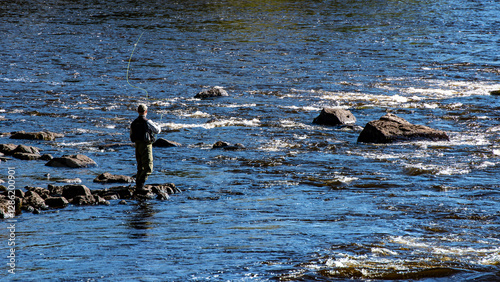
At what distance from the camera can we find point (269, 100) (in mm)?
21953

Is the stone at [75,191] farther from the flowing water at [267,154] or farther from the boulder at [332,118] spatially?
the boulder at [332,118]

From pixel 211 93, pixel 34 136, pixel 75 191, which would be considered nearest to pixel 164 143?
pixel 34 136

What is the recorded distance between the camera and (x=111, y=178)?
1279cm

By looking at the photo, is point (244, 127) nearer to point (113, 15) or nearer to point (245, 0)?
point (113, 15)

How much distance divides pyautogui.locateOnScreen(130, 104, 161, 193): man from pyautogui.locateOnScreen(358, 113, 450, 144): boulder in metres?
6.50

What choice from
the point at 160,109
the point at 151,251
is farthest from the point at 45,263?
the point at 160,109

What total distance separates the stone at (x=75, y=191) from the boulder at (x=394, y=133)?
24.7 feet

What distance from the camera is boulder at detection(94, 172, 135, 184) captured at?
41.7 ft

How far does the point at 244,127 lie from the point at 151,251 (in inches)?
379

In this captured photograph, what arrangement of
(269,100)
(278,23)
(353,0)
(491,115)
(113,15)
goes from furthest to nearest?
(353,0), (113,15), (278,23), (269,100), (491,115)

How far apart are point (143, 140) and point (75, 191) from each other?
1.42 meters

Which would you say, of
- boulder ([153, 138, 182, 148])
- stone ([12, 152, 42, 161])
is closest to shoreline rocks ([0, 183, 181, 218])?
stone ([12, 152, 42, 161])

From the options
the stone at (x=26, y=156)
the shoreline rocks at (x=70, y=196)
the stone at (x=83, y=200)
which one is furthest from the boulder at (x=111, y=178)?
the stone at (x=26, y=156)

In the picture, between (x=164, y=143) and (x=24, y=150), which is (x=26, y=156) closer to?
(x=24, y=150)
